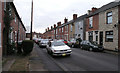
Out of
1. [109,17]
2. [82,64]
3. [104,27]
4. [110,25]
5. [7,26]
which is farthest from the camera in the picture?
[104,27]

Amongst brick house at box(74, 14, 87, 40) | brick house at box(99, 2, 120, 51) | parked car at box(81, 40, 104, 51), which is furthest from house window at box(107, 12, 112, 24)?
brick house at box(74, 14, 87, 40)

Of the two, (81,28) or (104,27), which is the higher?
(81,28)

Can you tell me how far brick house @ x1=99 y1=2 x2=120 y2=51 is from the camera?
15.8 metres

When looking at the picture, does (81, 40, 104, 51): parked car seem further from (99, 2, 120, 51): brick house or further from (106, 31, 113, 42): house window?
(106, 31, 113, 42): house window

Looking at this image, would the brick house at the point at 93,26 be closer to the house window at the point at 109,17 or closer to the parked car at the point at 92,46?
the house window at the point at 109,17

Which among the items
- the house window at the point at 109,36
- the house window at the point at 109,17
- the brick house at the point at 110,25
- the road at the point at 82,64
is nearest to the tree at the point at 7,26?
the road at the point at 82,64

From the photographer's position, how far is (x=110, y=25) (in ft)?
56.1

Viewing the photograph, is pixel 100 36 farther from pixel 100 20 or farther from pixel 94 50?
pixel 94 50

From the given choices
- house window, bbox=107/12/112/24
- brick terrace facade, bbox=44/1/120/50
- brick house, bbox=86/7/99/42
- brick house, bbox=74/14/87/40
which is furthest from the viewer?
brick house, bbox=74/14/87/40

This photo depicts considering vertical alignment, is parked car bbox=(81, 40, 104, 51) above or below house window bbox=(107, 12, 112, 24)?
below

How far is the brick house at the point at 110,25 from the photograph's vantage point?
52.0ft

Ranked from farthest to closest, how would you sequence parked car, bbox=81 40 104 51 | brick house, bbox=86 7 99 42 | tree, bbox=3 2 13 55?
brick house, bbox=86 7 99 42
parked car, bbox=81 40 104 51
tree, bbox=3 2 13 55

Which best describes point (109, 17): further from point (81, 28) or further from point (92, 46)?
point (81, 28)

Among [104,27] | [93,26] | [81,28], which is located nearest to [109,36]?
[104,27]
